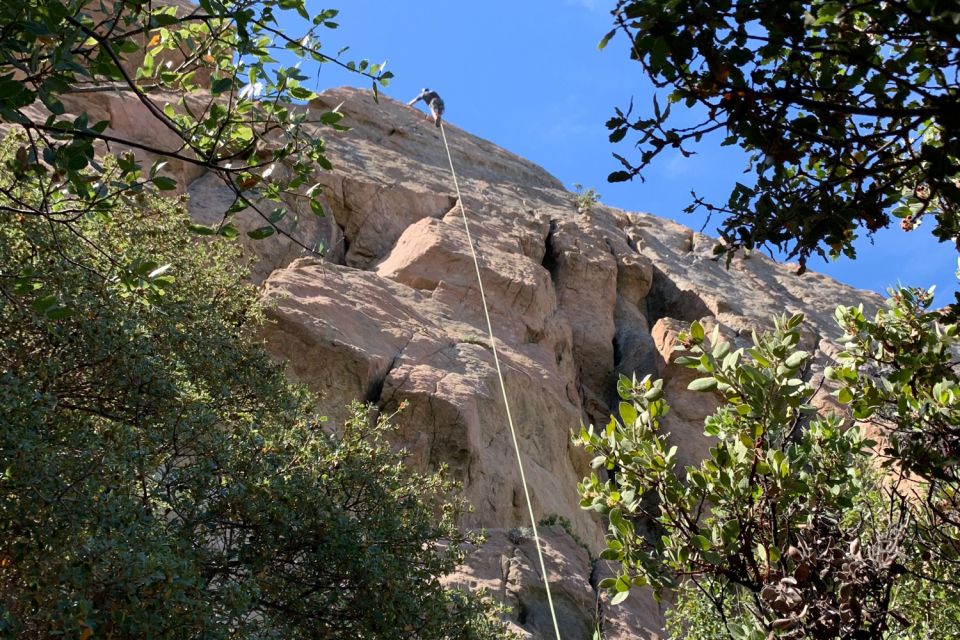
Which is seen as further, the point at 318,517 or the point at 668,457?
the point at 318,517

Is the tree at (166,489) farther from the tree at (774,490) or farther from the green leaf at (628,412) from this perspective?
Answer: the tree at (774,490)

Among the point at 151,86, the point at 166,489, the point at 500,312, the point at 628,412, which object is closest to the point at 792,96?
the point at 628,412

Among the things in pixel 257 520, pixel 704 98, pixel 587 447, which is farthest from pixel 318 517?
pixel 704 98

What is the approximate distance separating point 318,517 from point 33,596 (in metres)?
2.80

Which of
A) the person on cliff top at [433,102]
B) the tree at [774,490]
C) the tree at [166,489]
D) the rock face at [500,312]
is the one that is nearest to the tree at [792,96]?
the tree at [774,490]

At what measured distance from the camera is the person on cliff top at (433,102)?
108 feet

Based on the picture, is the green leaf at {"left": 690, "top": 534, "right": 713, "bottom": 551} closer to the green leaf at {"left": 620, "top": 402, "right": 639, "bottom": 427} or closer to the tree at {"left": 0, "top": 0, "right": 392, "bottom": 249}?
the green leaf at {"left": 620, "top": 402, "right": 639, "bottom": 427}

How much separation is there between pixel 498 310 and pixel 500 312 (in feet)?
0.22

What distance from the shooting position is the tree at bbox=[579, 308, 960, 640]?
14.1ft

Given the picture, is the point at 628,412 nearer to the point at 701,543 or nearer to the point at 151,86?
the point at 701,543

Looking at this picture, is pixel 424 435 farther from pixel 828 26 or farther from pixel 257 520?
pixel 828 26

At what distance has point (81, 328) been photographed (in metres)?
8.68

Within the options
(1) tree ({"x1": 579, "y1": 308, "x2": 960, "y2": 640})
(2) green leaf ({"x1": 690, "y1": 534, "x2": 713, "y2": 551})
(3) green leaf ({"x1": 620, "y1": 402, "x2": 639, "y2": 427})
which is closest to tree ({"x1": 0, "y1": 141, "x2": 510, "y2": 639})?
(3) green leaf ({"x1": 620, "y1": 402, "x2": 639, "y2": 427})

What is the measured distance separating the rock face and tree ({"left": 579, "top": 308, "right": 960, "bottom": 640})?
4.99 metres
